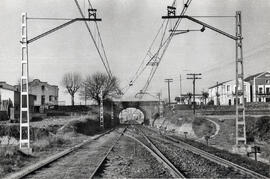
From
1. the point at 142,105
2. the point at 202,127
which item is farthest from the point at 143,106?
the point at 202,127

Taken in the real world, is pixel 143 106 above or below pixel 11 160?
above

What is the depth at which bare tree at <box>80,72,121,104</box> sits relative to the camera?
92.0 meters

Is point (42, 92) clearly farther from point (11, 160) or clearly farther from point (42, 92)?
point (11, 160)

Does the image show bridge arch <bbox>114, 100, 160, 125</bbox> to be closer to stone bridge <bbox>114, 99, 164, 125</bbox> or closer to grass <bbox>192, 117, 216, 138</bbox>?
stone bridge <bbox>114, 99, 164, 125</bbox>

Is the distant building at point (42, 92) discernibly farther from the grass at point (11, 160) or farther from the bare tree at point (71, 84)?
the grass at point (11, 160)

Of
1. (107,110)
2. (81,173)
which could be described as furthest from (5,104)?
(81,173)

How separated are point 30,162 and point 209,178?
821 centimetres

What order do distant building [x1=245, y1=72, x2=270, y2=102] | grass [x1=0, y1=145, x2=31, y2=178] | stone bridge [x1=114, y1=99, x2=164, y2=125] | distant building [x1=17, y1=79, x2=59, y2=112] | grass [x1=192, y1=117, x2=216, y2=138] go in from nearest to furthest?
grass [x1=0, y1=145, x2=31, y2=178]
grass [x1=192, y1=117, x2=216, y2=138]
distant building [x1=245, y1=72, x2=270, y2=102]
stone bridge [x1=114, y1=99, x2=164, y2=125]
distant building [x1=17, y1=79, x2=59, y2=112]

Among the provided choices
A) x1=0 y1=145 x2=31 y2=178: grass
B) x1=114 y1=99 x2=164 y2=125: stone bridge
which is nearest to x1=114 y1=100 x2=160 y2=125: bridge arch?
x1=114 y1=99 x2=164 y2=125: stone bridge

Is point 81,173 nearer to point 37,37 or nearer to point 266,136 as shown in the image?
point 37,37

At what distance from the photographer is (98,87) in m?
92.9

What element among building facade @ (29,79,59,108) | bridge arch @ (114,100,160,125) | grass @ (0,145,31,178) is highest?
building facade @ (29,79,59,108)

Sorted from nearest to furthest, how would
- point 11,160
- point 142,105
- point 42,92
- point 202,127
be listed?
point 11,160 → point 202,127 → point 142,105 → point 42,92

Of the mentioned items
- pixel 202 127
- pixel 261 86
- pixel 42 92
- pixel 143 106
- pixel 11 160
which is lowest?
pixel 202 127
